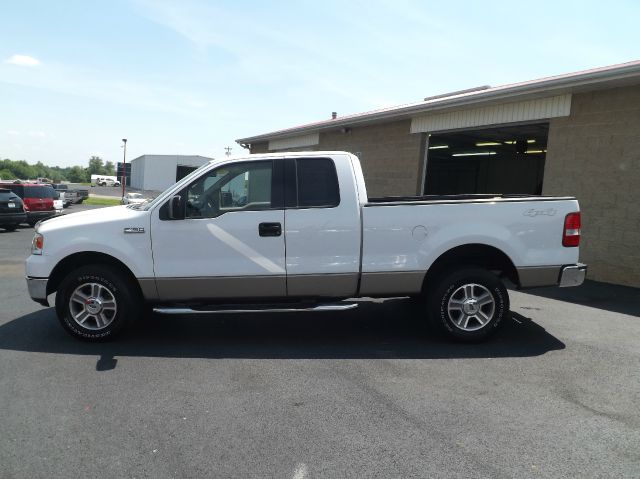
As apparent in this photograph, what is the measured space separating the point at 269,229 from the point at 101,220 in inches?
72.3

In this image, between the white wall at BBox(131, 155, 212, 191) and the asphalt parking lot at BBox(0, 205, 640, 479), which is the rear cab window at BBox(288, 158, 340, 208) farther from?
the white wall at BBox(131, 155, 212, 191)

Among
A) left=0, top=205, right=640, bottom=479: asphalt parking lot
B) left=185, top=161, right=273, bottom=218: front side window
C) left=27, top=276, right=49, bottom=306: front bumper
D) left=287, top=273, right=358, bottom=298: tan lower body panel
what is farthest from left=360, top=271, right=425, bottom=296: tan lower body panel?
left=27, top=276, right=49, bottom=306: front bumper

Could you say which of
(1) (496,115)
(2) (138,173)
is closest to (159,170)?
(2) (138,173)

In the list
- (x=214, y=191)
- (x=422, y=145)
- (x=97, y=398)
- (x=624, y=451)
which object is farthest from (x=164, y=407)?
(x=422, y=145)

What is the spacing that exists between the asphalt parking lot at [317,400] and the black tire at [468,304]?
215mm

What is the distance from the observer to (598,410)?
373cm

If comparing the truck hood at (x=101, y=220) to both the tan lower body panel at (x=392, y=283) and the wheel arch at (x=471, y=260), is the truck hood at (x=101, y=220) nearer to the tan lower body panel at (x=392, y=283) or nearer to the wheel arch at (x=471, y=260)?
the tan lower body panel at (x=392, y=283)

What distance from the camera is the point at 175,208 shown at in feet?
16.3

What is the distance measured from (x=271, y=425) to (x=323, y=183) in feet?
8.85

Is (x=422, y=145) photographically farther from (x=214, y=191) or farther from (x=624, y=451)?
(x=624, y=451)

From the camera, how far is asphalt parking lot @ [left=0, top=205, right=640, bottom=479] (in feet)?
9.80

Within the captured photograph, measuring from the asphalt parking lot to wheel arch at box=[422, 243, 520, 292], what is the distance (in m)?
0.77

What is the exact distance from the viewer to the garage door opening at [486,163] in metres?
16.2

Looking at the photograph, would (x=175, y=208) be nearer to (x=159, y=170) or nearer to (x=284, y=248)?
(x=284, y=248)
